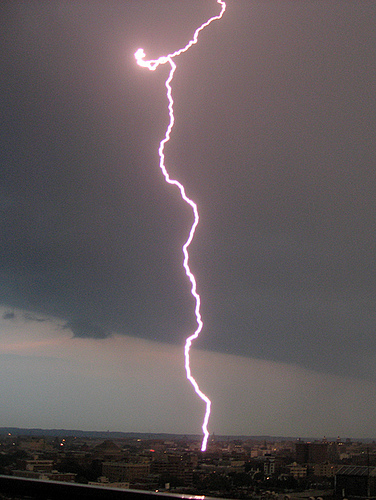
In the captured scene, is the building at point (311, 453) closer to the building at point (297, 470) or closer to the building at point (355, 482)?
the building at point (297, 470)

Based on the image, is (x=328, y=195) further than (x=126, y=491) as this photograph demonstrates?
Yes

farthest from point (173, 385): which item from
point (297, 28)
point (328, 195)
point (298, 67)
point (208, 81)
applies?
point (297, 28)

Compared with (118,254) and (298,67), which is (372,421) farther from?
(298,67)

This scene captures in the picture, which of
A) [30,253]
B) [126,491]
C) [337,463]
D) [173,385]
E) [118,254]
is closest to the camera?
[126,491]

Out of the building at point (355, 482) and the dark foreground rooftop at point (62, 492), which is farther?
the building at point (355, 482)

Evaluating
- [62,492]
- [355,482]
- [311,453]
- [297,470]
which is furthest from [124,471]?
[62,492]

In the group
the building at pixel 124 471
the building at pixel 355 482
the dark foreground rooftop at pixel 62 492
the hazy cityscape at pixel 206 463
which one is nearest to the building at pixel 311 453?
the hazy cityscape at pixel 206 463

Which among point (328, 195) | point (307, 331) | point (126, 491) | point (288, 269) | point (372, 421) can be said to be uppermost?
point (328, 195)

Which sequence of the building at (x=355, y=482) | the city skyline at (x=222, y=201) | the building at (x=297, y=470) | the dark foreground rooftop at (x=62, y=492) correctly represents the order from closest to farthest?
the dark foreground rooftop at (x=62, y=492)
the building at (x=355, y=482)
the building at (x=297, y=470)
the city skyline at (x=222, y=201)

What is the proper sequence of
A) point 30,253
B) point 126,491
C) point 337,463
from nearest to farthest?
point 126,491, point 337,463, point 30,253
